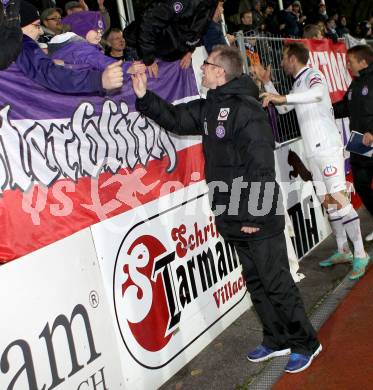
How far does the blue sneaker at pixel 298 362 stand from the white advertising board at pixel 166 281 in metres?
0.84

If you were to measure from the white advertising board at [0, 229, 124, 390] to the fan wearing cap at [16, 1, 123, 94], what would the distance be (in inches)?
37.9

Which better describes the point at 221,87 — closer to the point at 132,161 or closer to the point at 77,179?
the point at 132,161

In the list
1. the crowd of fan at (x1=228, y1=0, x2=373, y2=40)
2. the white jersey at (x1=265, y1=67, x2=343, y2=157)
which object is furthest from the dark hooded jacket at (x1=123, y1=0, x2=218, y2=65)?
the crowd of fan at (x1=228, y1=0, x2=373, y2=40)

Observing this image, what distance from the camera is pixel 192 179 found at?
4.77 m

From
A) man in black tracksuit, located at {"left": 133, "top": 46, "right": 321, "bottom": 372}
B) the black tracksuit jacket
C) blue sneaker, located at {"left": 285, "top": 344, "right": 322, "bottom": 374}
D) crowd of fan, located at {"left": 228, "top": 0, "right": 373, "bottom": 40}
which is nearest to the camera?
man in black tracksuit, located at {"left": 133, "top": 46, "right": 321, "bottom": 372}

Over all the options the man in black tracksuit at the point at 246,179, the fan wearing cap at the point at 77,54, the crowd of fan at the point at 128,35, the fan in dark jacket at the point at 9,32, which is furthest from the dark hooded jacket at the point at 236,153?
the fan in dark jacket at the point at 9,32

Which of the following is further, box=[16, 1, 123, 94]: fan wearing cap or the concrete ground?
the concrete ground

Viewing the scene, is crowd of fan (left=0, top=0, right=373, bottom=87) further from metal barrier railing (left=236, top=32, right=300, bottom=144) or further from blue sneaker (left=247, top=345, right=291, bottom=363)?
blue sneaker (left=247, top=345, right=291, bottom=363)

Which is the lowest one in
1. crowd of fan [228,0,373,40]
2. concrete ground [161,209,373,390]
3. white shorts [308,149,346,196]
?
concrete ground [161,209,373,390]

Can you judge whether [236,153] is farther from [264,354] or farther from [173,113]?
[264,354]

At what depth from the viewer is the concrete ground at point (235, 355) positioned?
160 inches

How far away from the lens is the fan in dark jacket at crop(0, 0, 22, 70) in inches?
114

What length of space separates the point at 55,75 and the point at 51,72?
3 centimetres

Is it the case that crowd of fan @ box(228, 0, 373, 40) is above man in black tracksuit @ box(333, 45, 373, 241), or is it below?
above
